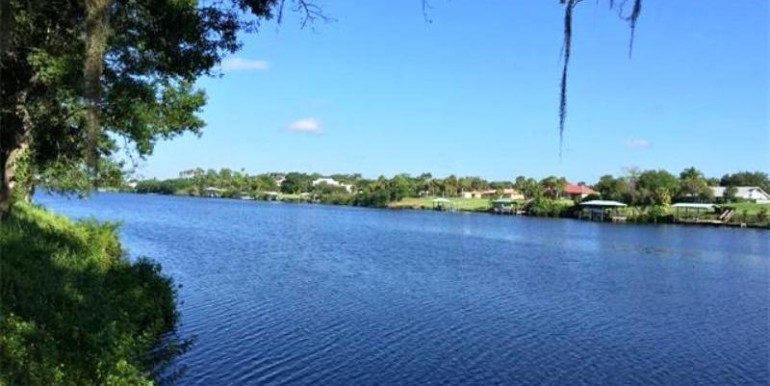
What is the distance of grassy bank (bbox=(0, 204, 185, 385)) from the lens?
8868 mm

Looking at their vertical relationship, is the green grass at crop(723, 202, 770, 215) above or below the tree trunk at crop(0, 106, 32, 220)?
above

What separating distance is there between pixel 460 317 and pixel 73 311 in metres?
15.1

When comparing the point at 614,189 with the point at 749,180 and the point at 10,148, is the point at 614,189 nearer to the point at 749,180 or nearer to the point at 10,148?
the point at 749,180

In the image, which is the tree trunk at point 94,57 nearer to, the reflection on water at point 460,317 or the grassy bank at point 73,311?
the grassy bank at point 73,311

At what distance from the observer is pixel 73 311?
40.3ft

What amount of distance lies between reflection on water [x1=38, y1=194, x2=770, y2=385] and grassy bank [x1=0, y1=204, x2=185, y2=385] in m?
2.25

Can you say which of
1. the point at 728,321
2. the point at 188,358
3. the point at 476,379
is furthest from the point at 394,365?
the point at 728,321

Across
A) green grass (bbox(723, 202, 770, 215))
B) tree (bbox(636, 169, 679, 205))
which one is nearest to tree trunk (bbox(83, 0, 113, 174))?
green grass (bbox(723, 202, 770, 215))

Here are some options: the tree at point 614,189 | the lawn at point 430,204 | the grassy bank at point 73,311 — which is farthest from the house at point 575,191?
the grassy bank at point 73,311

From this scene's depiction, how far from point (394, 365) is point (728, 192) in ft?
438

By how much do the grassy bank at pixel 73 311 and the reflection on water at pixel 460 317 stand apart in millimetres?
2252

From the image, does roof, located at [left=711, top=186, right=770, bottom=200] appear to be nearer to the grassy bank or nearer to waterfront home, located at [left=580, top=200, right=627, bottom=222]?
waterfront home, located at [left=580, top=200, right=627, bottom=222]

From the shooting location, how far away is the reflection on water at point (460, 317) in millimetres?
17656

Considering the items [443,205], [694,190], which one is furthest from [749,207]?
[443,205]
